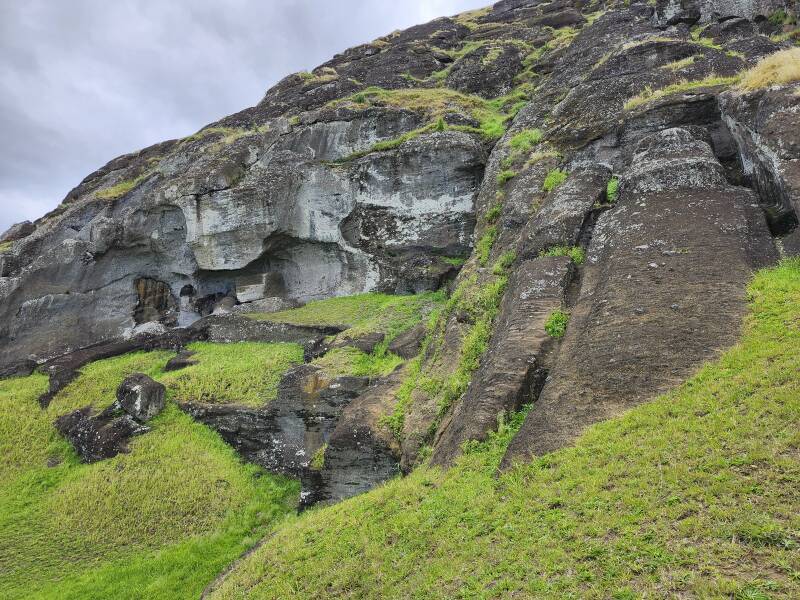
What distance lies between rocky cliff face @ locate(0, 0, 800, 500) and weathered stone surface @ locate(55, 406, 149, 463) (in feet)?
7.20

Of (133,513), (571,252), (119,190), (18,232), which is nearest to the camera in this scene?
(571,252)

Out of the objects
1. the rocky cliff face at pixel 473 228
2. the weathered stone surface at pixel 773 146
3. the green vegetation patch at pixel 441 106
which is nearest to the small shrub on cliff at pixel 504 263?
the rocky cliff face at pixel 473 228

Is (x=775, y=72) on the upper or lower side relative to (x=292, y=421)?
upper

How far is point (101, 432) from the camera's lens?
17.4 meters

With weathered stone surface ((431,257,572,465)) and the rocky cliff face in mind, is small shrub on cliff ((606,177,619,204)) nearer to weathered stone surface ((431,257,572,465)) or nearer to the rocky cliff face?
the rocky cliff face

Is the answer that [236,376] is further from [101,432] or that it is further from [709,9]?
[709,9]

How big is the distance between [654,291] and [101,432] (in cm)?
1743

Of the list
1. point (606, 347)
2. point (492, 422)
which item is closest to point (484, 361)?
point (492, 422)

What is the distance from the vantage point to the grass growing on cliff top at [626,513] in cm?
476

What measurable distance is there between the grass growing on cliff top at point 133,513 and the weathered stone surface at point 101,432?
350mm

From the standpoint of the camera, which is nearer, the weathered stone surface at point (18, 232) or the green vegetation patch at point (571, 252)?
the green vegetation patch at point (571, 252)

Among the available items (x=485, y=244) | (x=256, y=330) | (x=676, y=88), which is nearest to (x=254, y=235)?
(x=256, y=330)

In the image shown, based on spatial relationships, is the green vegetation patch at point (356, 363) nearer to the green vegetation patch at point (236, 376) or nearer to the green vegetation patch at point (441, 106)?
the green vegetation patch at point (236, 376)

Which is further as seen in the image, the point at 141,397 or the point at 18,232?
the point at 18,232
